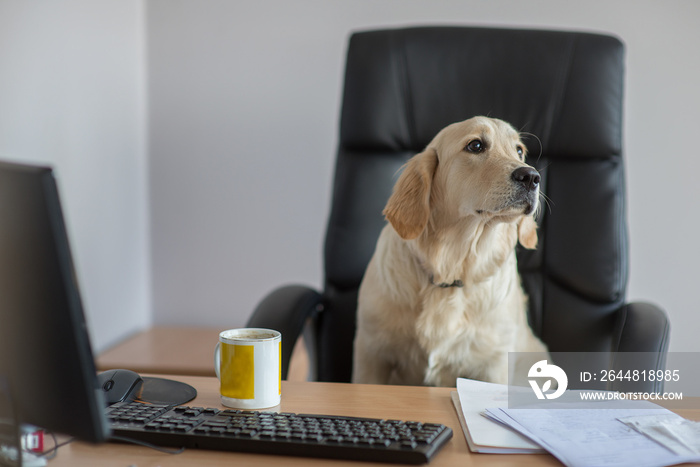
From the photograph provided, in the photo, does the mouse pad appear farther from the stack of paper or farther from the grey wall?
the grey wall

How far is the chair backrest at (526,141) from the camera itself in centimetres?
134

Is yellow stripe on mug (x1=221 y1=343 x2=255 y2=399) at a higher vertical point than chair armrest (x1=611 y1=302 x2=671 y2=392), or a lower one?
higher

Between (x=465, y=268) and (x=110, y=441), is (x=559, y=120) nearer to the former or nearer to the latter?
(x=465, y=268)

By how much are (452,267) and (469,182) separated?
0.59ft

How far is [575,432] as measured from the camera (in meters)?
0.68

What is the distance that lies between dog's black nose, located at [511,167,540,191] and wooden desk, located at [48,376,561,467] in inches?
18.4

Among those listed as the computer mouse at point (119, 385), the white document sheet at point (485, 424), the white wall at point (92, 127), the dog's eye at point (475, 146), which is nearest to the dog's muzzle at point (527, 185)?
the dog's eye at point (475, 146)

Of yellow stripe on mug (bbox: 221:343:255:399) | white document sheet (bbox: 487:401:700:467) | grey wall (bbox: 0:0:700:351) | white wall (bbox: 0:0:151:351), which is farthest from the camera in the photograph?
grey wall (bbox: 0:0:700:351)

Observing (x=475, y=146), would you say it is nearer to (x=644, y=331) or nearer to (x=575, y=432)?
(x=644, y=331)

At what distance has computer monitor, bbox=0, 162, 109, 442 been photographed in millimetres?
451

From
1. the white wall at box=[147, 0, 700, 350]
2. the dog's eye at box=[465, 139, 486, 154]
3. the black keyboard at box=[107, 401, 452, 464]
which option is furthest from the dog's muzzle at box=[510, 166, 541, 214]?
the white wall at box=[147, 0, 700, 350]

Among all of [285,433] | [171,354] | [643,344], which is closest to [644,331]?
[643,344]

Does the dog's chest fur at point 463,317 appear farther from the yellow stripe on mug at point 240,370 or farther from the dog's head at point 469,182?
the yellow stripe on mug at point 240,370

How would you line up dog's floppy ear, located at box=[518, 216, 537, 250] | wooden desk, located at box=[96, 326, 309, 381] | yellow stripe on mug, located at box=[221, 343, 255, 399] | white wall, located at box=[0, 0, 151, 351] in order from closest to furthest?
→ yellow stripe on mug, located at box=[221, 343, 255, 399] → dog's floppy ear, located at box=[518, 216, 537, 250] → white wall, located at box=[0, 0, 151, 351] → wooden desk, located at box=[96, 326, 309, 381]
